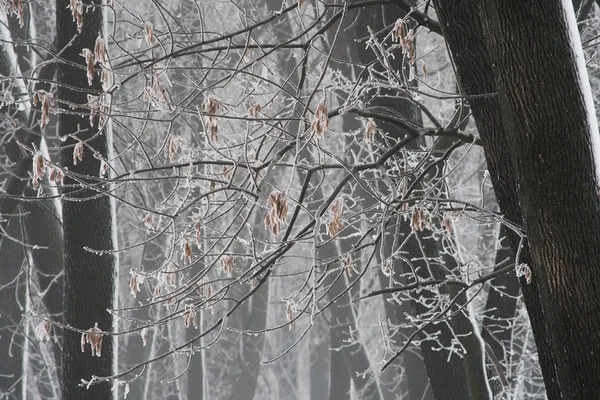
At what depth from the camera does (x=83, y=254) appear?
7219mm

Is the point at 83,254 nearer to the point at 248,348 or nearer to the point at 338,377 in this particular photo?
the point at 338,377

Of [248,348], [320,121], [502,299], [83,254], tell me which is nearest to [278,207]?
[320,121]

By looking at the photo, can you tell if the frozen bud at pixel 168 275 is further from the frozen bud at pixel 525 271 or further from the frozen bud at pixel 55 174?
the frozen bud at pixel 525 271

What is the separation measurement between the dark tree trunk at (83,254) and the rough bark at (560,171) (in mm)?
4261

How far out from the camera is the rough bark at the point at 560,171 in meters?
3.64

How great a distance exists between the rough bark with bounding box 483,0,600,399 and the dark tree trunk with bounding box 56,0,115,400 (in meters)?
4.26

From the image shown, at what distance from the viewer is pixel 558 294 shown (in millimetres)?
3711

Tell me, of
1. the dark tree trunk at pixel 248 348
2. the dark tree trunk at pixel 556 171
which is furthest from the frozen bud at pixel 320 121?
the dark tree trunk at pixel 248 348

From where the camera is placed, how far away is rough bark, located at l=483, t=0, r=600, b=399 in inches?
143

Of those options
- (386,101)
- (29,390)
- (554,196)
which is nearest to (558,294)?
(554,196)

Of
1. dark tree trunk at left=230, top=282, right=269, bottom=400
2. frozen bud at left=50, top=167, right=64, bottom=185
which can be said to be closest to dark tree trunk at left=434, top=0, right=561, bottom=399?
frozen bud at left=50, top=167, right=64, bottom=185

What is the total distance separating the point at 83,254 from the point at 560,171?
15.0 feet

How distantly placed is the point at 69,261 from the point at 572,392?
15.3 feet

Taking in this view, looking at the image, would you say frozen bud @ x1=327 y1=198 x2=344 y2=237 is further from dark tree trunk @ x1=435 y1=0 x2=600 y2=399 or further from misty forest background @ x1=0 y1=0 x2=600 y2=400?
dark tree trunk @ x1=435 y1=0 x2=600 y2=399
